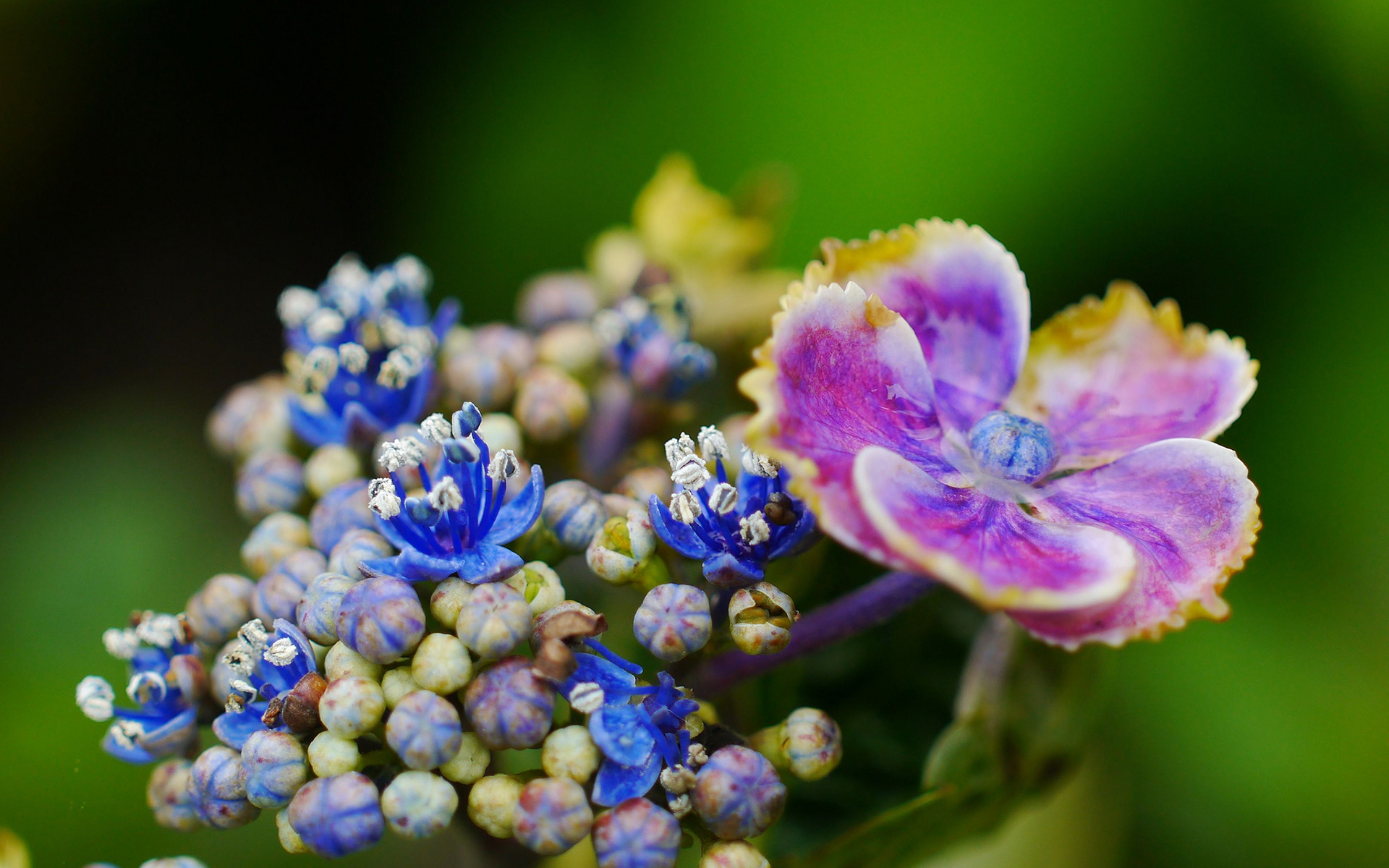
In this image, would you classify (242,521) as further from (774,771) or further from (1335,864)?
(1335,864)

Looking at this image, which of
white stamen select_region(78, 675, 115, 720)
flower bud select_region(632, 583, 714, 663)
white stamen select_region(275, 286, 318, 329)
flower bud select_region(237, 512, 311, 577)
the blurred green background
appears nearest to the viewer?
flower bud select_region(632, 583, 714, 663)

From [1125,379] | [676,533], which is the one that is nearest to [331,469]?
[676,533]

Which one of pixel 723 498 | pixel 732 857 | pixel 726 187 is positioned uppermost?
pixel 726 187

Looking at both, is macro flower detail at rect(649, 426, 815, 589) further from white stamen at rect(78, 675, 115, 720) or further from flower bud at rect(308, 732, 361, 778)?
white stamen at rect(78, 675, 115, 720)

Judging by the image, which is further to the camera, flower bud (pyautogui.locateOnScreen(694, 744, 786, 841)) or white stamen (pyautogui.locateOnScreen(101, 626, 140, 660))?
white stamen (pyautogui.locateOnScreen(101, 626, 140, 660))

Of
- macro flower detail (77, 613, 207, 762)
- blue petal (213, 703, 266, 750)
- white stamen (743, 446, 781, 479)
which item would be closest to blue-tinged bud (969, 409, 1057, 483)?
white stamen (743, 446, 781, 479)

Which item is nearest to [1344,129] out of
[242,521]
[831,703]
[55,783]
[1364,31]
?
[1364,31]

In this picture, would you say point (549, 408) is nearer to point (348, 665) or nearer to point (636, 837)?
→ point (348, 665)
